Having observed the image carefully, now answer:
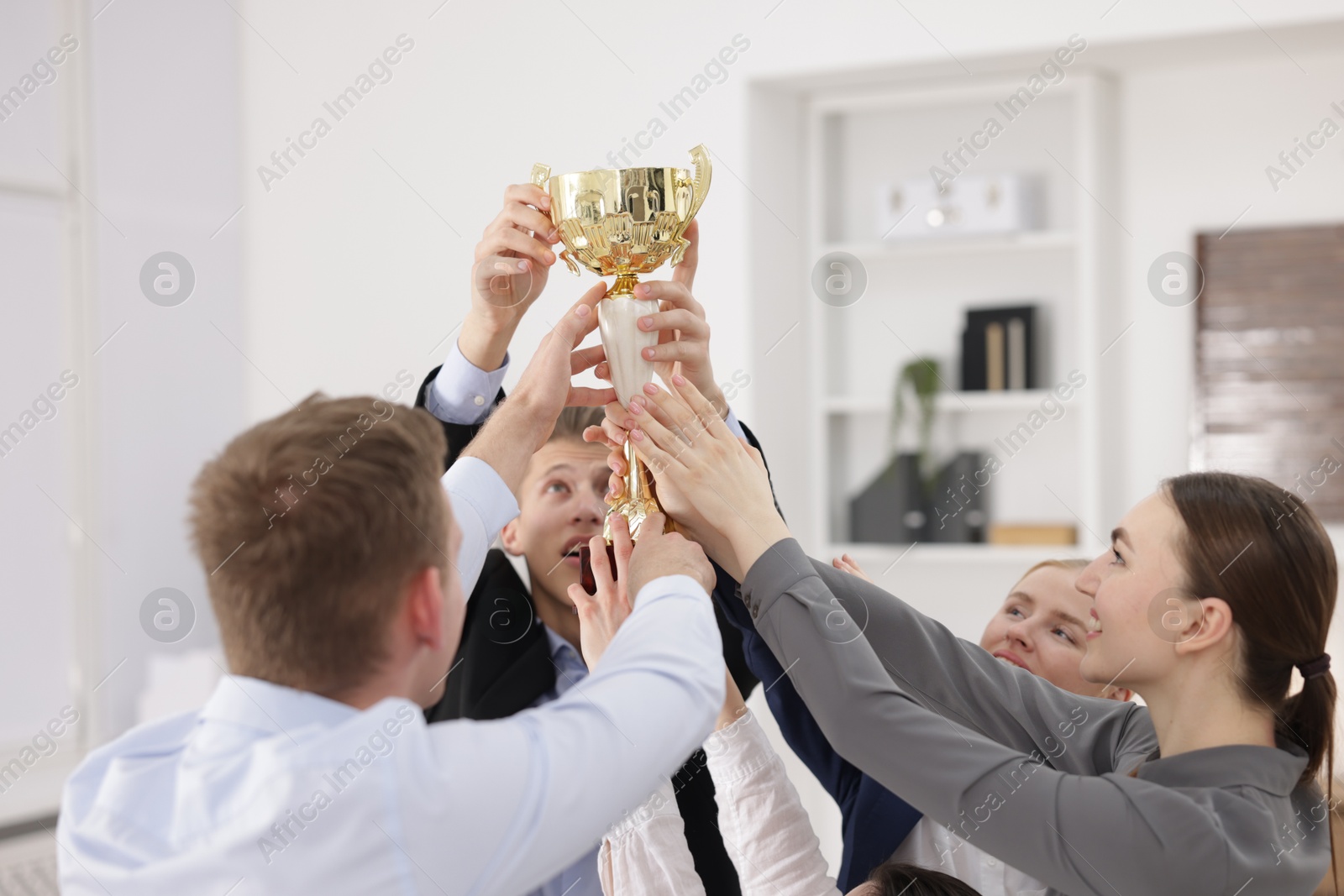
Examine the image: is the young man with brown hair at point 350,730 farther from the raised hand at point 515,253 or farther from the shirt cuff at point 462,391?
the shirt cuff at point 462,391

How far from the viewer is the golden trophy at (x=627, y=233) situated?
1425mm

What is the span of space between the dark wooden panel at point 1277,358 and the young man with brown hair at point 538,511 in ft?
6.71

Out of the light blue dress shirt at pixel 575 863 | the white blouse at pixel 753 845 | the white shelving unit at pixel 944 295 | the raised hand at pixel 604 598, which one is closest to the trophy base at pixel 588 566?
the raised hand at pixel 604 598

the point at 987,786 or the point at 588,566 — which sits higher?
the point at 588,566

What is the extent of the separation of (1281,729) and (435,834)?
89cm

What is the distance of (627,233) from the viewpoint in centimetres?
144

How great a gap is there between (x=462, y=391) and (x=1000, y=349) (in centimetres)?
221

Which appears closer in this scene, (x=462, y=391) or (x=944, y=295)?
(x=462, y=391)

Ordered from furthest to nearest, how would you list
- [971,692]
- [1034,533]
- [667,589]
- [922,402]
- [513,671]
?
1. [922,402]
2. [1034,533]
3. [513,671]
4. [971,692]
5. [667,589]

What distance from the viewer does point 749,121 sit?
3.40m

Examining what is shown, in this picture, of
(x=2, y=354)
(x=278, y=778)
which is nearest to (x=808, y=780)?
(x=2, y=354)

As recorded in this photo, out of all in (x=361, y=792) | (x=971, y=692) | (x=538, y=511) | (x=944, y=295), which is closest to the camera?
(x=361, y=792)

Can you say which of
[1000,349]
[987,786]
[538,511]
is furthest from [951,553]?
[987,786]

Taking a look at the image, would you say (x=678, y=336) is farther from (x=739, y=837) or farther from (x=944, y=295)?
(x=944, y=295)
